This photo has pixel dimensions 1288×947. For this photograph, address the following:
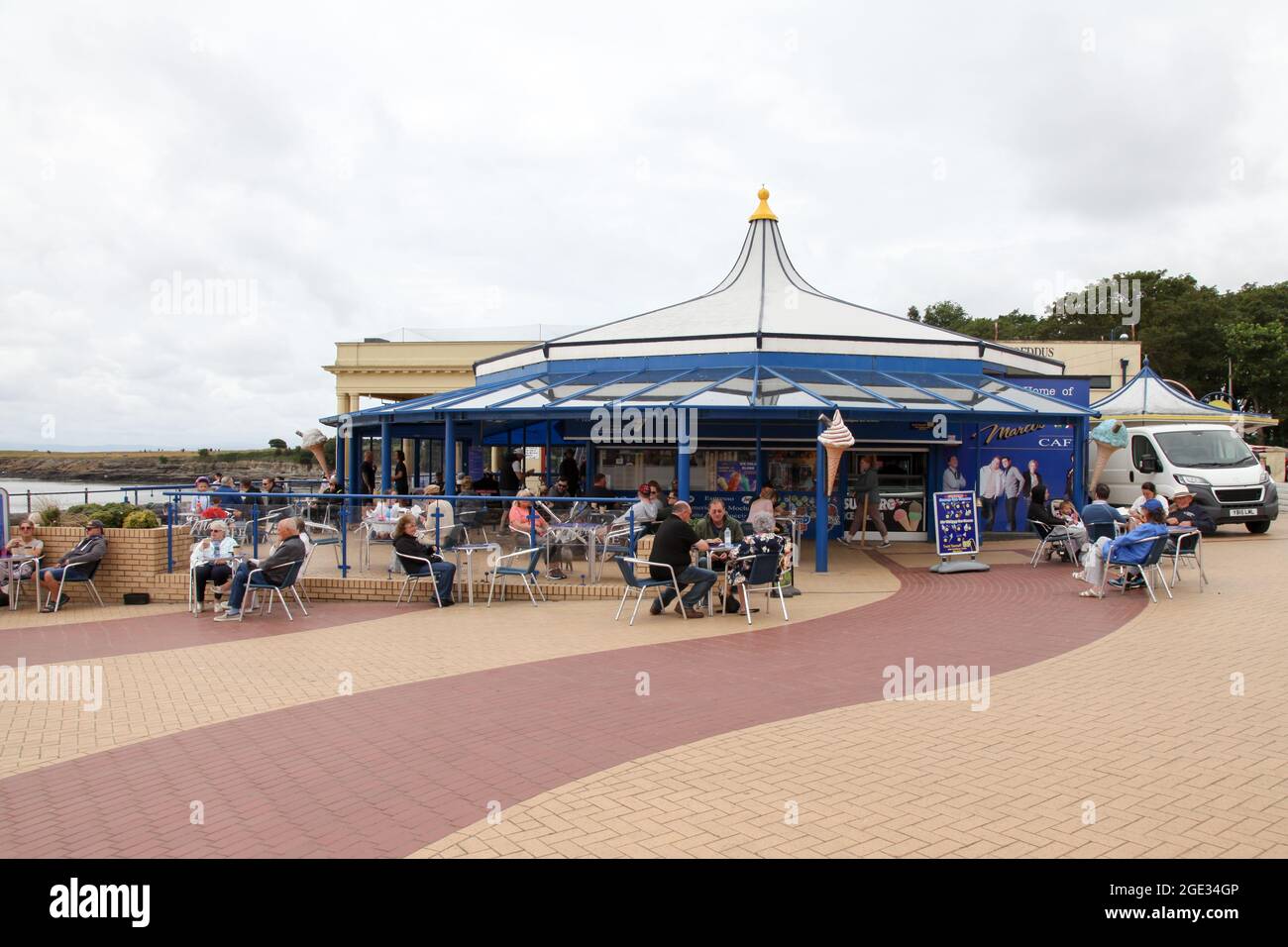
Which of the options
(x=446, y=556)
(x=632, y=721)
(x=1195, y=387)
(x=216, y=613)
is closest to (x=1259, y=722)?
(x=632, y=721)

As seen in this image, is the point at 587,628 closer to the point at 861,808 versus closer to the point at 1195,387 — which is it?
the point at 861,808

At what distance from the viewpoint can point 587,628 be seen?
9938mm

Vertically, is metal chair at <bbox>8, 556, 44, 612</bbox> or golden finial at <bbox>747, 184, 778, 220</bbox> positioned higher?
golden finial at <bbox>747, 184, 778, 220</bbox>

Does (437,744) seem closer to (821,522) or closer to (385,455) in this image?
(821,522)

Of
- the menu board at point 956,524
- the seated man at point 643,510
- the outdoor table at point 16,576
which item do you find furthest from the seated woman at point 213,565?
the menu board at point 956,524

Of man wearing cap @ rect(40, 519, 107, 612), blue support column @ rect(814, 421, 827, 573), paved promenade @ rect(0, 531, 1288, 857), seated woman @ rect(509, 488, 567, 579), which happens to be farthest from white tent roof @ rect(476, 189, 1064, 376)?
man wearing cap @ rect(40, 519, 107, 612)

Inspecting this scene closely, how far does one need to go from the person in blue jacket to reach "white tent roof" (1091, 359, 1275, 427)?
43.9ft

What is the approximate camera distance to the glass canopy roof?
50.0ft

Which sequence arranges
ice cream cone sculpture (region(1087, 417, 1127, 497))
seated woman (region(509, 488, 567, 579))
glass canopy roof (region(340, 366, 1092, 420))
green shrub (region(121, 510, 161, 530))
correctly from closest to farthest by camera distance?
seated woman (region(509, 488, 567, 579)) < green shrub (region(121, 510, 161, 530)) < glass canopy roof (region(340, 366, 1092, 420)) < ice cream cone sculpture (region(1087, 417, 1127, 497))

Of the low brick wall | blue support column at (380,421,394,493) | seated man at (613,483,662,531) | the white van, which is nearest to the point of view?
seated man at (613,483,662,531)

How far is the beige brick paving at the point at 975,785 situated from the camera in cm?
427

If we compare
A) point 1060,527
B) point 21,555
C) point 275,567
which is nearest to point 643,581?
point 275,567

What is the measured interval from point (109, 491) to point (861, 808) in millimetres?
14316

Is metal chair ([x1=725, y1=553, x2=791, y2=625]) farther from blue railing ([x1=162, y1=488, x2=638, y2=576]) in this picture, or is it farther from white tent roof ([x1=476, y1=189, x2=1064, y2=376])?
white tent roof ([x1=476, y1=189, x2=1064, y2=376])
